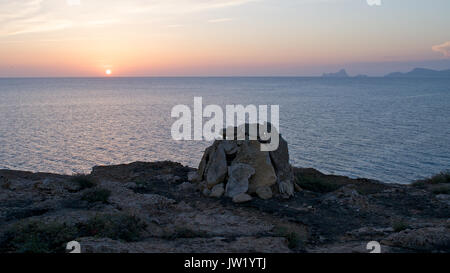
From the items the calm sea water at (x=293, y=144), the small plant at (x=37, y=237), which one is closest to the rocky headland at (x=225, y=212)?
the small plant at (x=37, y=237)

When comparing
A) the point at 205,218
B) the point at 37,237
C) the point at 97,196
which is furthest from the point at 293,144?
the point at 37,237

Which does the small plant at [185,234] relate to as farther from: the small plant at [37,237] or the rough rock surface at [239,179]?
the rough rock surface at [239,179]

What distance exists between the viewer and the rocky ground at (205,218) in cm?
873

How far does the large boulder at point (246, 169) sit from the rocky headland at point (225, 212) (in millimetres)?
40

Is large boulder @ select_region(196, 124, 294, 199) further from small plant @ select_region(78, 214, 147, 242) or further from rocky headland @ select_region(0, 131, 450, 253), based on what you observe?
small plant @ select_region(78, 214, 147, 242)

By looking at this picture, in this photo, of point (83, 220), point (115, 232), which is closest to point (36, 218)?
point (83, 220)

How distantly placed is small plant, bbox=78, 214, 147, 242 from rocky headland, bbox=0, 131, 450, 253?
27 mm

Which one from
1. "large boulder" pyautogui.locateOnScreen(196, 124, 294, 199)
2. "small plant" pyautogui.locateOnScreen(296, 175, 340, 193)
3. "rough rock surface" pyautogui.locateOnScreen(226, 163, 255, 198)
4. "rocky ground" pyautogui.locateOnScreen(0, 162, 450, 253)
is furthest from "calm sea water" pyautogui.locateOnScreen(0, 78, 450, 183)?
"rough rock surface" pyautogui.locateOnScreen(226, 163, 255, 198)

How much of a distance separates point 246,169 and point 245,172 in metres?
0.12

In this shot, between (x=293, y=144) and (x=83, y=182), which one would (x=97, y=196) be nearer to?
(x=83, y=182)

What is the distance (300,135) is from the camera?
40.7m

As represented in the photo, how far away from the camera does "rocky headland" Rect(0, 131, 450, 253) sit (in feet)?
28.9

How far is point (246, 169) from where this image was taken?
45.6ft
